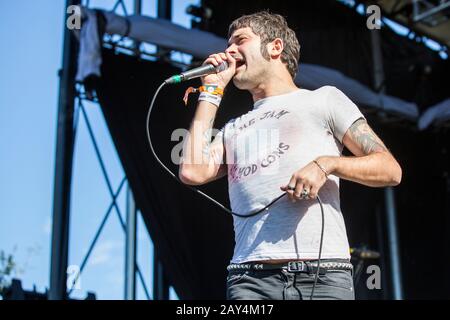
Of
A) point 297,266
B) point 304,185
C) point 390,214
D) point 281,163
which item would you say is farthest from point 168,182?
point 304,185

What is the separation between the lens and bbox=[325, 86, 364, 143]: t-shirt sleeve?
2020 millimetres

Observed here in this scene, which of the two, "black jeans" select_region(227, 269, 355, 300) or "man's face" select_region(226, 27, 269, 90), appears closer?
"black jeans" select_region(227, 269, 355, 300)

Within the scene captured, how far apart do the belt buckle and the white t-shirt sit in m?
0.02

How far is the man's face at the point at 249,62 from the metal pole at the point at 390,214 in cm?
543

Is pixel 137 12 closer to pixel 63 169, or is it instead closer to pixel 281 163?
pixel 63 169

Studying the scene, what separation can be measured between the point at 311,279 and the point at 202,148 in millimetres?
567

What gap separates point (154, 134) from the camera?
18.3 feet

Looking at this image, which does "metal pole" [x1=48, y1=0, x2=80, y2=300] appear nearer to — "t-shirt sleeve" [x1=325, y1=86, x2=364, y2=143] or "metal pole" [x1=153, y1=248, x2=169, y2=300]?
"metal pole" [x1=153, y1=248, x2=169, y2=300]

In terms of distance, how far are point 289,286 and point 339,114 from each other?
0.53 metres

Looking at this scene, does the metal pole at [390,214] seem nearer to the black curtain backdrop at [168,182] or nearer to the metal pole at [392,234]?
the metal pole at [392,234]

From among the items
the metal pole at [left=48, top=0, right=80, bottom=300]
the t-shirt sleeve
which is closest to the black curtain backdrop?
the metal pole at [left=48, top=0, right=80, bottom=300]

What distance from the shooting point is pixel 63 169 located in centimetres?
513

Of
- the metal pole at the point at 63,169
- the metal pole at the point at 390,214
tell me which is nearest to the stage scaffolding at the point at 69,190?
the metal pole at the point at 63,169
